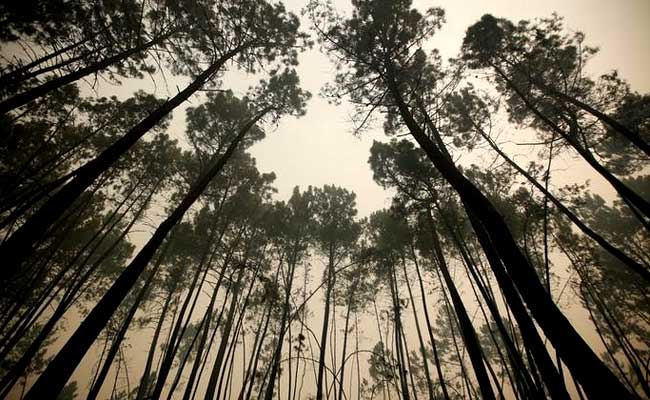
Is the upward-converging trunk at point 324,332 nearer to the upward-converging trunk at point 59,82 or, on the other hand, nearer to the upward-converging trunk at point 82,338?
the upward-converging trunk at point 82,338

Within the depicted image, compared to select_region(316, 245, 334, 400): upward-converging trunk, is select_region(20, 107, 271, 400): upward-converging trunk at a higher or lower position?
lower

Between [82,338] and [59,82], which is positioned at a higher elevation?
[59,82]

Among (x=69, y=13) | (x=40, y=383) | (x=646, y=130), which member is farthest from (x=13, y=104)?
(x=646, y=130)

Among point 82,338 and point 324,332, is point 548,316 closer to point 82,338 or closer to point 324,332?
point 82,338

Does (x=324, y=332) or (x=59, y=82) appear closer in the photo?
(x=59, y=82)

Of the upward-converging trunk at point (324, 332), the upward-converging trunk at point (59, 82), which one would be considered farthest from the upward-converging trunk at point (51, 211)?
the upward-converging trunk at point (324, 332)

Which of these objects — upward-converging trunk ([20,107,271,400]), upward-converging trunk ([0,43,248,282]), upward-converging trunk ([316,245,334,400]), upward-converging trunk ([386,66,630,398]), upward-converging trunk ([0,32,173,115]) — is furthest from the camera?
upward-converging trunk ([316,245,334,400])

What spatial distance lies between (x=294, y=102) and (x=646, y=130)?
541 inches

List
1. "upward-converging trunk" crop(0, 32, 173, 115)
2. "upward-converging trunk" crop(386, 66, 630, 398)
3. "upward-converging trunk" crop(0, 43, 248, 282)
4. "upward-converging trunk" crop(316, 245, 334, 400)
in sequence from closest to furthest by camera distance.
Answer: "upward-converging trunk" crop(386, 66, 630, 398) → "upward-converging trunk" crop(0, 43, 248, 282) → "upward-converging trunk" crop(0, 32, 173, 115) → "upward-converging trunk" crop(316, 245, 334, 400)

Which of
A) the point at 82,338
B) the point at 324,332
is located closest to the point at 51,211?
the point at 82,338

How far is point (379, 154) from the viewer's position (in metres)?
12.3

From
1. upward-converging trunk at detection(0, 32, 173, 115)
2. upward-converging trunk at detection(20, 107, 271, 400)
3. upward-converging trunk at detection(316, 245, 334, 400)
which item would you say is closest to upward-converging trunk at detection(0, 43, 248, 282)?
upward-converging trunk at detection(20, 107, 271, 400)

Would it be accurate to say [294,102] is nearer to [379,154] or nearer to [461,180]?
[379,154]

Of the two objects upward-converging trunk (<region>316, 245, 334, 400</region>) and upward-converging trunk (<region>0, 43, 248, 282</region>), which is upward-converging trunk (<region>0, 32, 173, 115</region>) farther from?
upward-converging trunk (<region>316, 245, 334, 400</region>)
